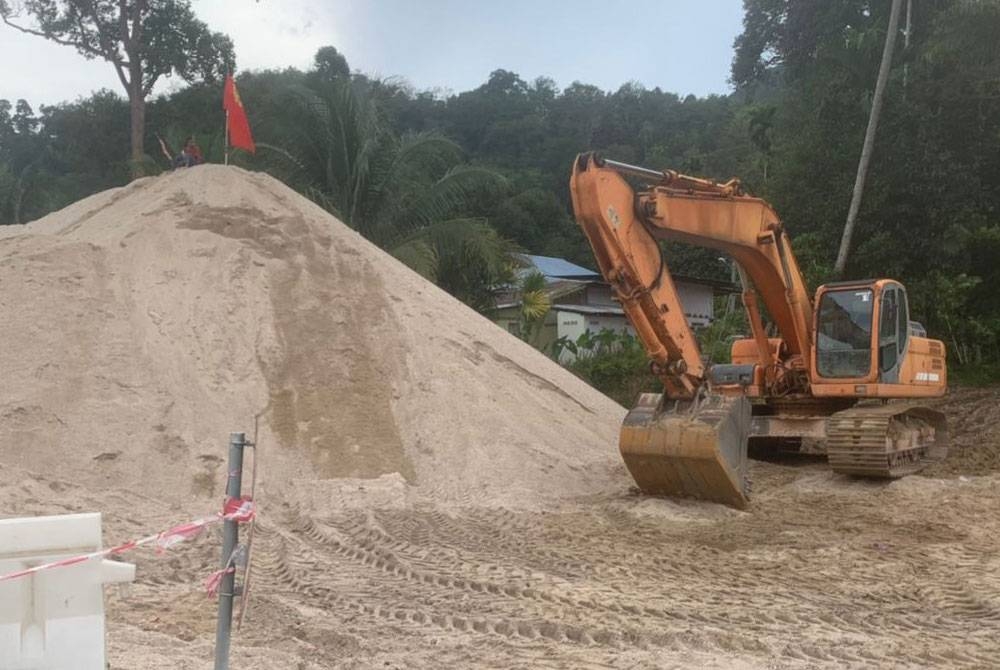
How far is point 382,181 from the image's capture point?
19672 millimetres

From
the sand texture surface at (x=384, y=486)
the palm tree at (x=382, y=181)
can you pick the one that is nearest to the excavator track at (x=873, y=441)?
the sand texture surface at (x=384, y=486)

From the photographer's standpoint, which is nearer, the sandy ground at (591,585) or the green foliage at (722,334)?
the sandy ground at (591,585)

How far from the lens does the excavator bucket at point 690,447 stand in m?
8.55

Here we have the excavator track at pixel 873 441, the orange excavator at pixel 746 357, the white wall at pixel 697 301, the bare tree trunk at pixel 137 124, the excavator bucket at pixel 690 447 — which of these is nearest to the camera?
the excavator bucket at pixel 690 447

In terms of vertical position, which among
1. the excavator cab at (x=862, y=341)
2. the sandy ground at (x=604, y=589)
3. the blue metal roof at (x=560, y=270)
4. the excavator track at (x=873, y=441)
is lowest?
the sandy ground at (x=604, y=589)

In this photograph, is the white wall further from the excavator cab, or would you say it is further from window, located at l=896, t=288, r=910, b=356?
the excavator cab

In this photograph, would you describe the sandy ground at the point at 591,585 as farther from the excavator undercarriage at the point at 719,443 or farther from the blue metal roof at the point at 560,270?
the blue metal roof at the point at 560,270

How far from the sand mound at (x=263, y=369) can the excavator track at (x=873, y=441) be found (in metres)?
2.36

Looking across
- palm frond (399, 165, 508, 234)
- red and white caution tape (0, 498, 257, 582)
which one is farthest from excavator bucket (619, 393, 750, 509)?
palm frond (399, 165, 508, 234)

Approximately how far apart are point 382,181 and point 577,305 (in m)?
9.47

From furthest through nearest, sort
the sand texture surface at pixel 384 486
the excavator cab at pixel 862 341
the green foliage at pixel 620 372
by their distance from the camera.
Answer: the green foliage at pixel 620 372 < the excavator cab at pixel 862 341 < the sand texture surface at pixel 384 486

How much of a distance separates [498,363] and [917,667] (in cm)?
811

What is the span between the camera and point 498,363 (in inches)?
489

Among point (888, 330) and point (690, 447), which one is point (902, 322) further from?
point (690, 447)
